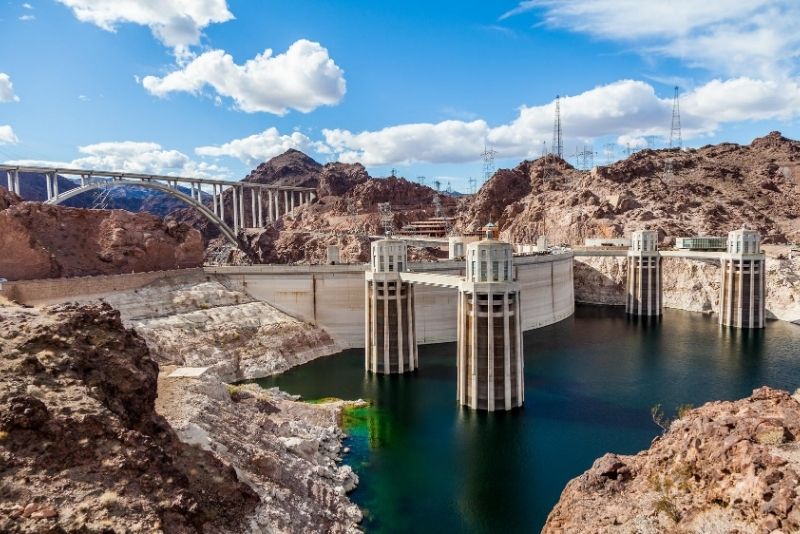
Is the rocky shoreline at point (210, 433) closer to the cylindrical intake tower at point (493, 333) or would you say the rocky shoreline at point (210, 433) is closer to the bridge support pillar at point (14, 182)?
the cylindrical intake tower at point (493, 333)

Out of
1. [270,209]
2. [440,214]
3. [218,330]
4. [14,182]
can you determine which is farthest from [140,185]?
[440,214]

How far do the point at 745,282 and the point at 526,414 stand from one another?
4674 cm

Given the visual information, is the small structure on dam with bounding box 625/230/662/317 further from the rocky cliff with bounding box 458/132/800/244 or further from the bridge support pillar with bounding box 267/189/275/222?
the bridge support pillar with bounding box 267/189/275/222

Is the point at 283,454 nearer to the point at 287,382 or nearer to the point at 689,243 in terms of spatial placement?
the point at 287,382

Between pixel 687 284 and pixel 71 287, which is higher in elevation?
pixel 71 287

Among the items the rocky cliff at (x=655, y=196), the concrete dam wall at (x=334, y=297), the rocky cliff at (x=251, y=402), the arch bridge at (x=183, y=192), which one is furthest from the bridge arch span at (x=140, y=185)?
the rocky cliff at (x=655, y=196)

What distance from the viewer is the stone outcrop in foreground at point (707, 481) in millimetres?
9766

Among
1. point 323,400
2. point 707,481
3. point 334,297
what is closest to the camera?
point 707,481

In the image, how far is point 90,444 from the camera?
13570mm

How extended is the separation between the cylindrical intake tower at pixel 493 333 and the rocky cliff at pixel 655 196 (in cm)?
6532

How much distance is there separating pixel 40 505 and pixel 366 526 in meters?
15.3

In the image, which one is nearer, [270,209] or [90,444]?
[90,444]

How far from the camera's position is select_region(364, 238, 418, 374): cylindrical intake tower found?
4838 cm

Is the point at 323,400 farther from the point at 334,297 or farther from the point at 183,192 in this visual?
the point at 183,192
